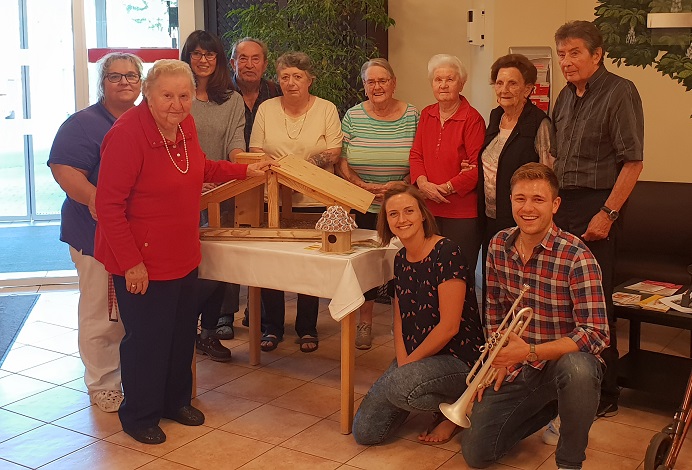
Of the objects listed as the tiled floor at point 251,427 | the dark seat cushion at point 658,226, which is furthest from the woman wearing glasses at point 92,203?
the dark seat cushion at point 658,226

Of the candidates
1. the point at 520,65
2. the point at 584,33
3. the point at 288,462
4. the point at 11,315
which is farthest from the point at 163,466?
the point at 11,315

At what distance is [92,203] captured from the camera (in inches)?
138

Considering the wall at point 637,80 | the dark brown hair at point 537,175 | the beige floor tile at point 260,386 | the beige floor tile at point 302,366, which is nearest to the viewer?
the dark brown hair at point 537,175

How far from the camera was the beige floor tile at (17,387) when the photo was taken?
3.98m

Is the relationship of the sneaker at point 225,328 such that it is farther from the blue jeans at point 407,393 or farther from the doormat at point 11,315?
the blue jeans at point 407,393

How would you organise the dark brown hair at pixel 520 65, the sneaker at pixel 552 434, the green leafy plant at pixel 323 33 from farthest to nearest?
1. the green leafy plant at pixel 323 33
2. the dark brown hair at pixel 520 65
3. the sneaker at pixel 552 434

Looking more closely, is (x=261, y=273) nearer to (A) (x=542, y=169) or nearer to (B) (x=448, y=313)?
(B) (x=448, y=313)

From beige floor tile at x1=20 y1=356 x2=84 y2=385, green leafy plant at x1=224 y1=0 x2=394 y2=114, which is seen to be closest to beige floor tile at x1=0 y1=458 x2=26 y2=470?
beige floor tile at x1=20 y1=356 x2=84 y2=385

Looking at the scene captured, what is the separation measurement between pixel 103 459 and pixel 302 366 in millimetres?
1324

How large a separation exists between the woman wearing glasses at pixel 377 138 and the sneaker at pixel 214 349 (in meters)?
0.78

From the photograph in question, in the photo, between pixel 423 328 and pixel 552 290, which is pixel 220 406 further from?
pixel 552 290

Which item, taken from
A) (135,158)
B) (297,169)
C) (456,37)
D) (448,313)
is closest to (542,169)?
(448,313)

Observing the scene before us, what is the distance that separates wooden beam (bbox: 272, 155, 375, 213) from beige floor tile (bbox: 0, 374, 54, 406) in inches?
60.7

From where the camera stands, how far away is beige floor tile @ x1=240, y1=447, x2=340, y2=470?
3.26m
